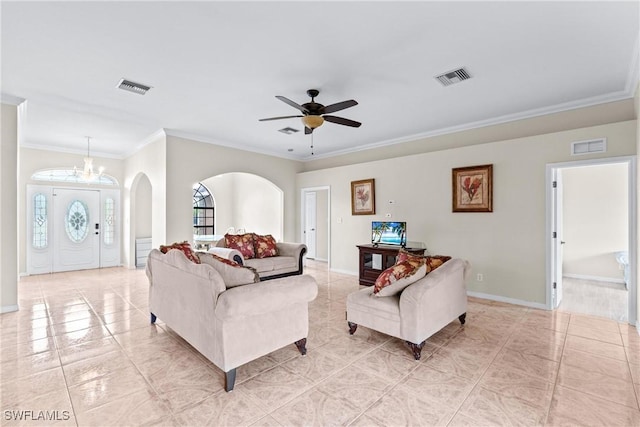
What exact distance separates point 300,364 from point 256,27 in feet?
9.56

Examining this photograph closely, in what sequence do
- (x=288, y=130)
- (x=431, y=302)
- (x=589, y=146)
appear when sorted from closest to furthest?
(x=431, y=302), (x=589, y=146), (x=288, y=130)

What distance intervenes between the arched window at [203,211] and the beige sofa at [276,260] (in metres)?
4.22

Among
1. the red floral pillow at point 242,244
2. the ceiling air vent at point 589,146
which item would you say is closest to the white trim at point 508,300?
the ceiling air vent at point 589,146

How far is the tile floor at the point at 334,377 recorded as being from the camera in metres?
1.97

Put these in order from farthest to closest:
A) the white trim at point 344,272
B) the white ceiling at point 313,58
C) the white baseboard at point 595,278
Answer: the white trim at point 344,272 → the white baseboard at point 595,278 → the white ceiling at point 313,58

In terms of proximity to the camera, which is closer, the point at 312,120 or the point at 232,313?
the point at 232,313

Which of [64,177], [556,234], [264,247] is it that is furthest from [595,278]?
[64,177]

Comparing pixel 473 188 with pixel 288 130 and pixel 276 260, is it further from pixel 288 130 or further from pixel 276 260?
pixel 276 260

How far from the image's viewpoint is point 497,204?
182 inches

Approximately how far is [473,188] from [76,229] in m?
8.52

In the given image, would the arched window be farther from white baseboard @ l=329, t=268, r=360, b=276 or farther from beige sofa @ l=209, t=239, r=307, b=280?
white baseboard @ l=329, t=268, r=360, b=276

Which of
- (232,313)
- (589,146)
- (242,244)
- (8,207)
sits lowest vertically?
(232,313)

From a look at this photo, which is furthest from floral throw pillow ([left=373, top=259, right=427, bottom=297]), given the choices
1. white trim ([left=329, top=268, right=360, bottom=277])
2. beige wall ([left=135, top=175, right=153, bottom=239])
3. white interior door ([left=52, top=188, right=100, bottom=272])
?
white interior door ([left=52, top=188, right=100, bottom=272])

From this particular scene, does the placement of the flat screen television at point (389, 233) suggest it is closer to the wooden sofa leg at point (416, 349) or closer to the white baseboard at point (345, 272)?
the white baseboard at point (345, 272)
